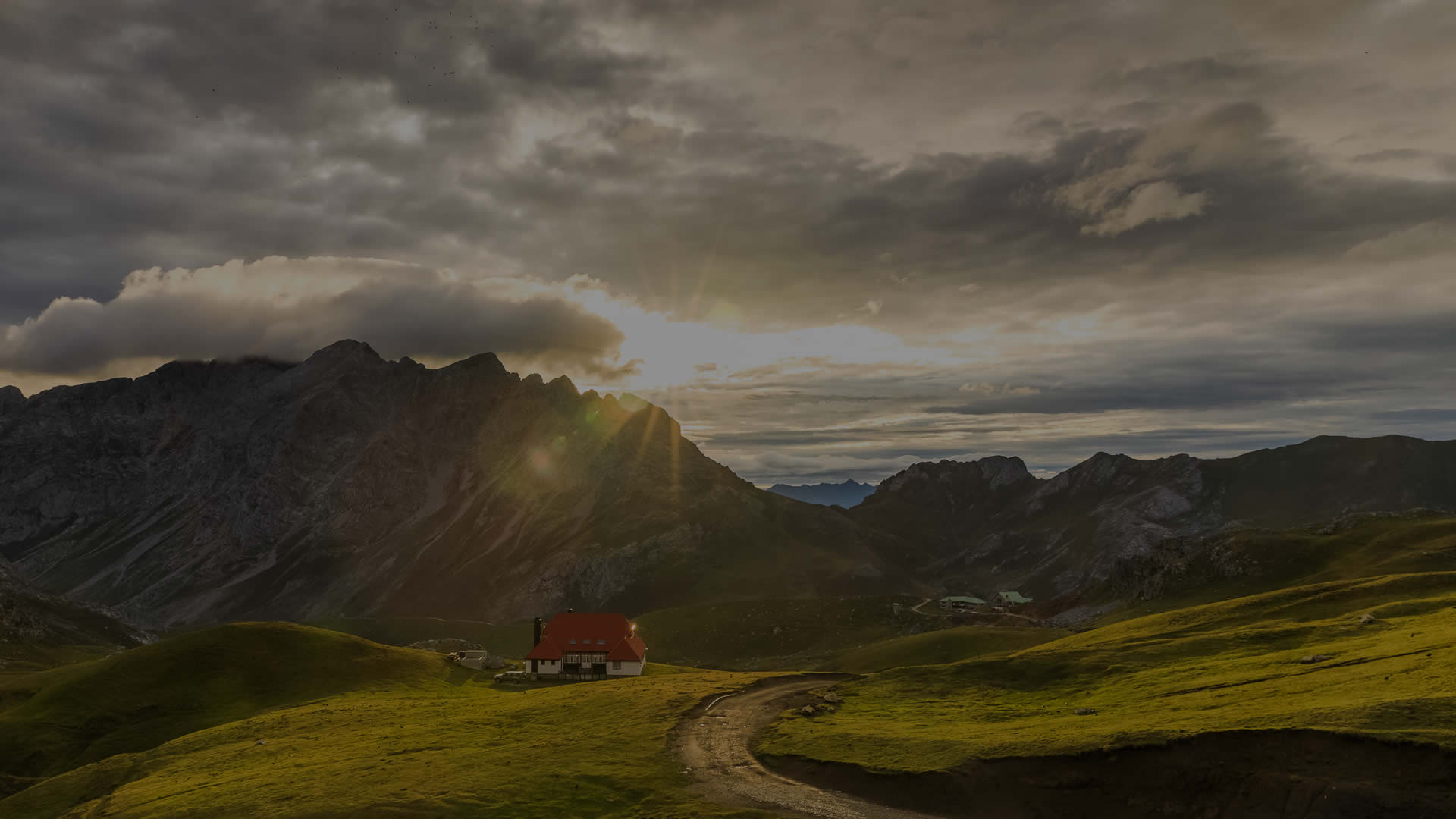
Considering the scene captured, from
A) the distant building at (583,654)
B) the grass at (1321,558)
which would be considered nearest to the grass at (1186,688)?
the distant building at (583,654)

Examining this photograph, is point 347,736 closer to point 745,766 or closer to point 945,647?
point 745,766

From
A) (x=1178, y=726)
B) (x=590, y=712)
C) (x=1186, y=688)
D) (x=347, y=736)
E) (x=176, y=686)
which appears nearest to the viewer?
(x=1178, y=726)

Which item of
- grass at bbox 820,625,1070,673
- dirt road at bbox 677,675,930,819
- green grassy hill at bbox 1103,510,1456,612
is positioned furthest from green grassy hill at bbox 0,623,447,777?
green grassy hill at bbox 1103,510,1456,612

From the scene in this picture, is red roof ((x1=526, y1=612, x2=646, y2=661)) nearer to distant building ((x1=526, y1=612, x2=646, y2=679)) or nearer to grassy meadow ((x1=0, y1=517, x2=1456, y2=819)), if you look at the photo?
distant building ((x1=526, y1=612, x2=646, y2=679))

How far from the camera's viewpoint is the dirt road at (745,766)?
5188cm

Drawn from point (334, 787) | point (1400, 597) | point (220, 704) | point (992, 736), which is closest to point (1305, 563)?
point (1400, 597)

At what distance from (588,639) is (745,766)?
80106 mm

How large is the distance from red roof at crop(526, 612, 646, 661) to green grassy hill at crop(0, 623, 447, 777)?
807 inches

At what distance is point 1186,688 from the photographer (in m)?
67.9

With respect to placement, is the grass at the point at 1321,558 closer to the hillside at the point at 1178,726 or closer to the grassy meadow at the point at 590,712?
the grassy meadow at the point at 590,712

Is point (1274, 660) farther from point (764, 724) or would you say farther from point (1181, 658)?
point (764, 724)

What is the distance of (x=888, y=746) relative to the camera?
6062cm

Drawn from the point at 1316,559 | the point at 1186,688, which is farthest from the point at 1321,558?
the point at 1186,688

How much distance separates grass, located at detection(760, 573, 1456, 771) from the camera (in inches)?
2021
